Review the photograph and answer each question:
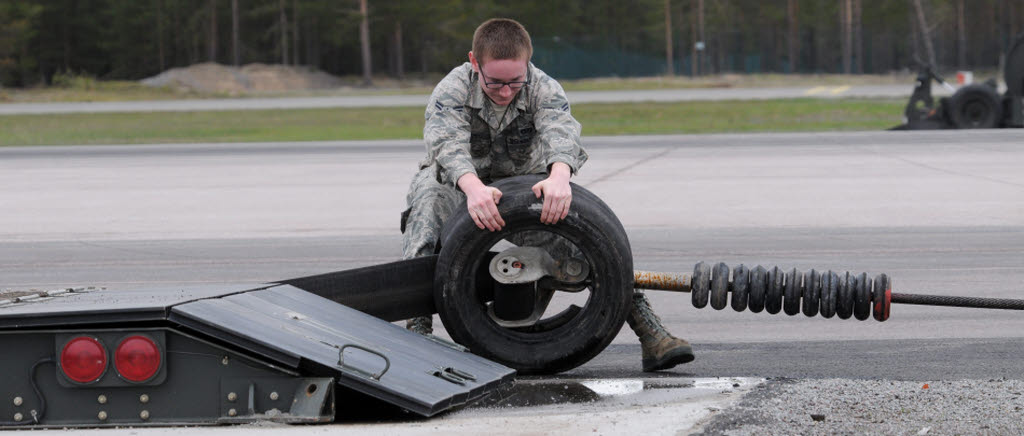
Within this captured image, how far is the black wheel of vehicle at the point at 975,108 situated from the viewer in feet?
75.6

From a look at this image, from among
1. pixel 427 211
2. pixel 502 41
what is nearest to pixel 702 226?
pixel 427 211

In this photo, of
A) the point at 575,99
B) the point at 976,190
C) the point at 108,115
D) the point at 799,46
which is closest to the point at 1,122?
the point at 108,115

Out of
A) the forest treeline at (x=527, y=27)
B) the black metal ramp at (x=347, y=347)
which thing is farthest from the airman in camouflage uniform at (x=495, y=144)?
the forest treeline at (x=527, y=27)

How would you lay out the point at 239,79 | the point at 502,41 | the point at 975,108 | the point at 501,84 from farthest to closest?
the point at 239,79, the point at 975,108, the point at 501,84, the point at 502,41

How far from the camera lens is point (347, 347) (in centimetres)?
428

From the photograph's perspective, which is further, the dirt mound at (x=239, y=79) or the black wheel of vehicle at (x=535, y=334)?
the dirt mound at (x=239, y=79)

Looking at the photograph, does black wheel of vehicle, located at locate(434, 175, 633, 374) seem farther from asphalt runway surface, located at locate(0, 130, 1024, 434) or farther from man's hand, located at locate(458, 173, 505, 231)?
asphalt runway surface, located at locate(0, 130, 1024, 434)

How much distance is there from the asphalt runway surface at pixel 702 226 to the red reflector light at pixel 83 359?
2046 millimetres

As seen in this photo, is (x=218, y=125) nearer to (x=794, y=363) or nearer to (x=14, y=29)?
(x=794, y=363)

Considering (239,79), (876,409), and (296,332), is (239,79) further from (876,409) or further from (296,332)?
(876,409)

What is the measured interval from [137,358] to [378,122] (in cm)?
2933

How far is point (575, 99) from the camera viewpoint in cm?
4419

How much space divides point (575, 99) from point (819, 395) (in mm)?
40166

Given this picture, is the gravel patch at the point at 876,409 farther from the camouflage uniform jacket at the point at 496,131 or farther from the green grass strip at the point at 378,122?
the green grass strip at the point at 378,122
